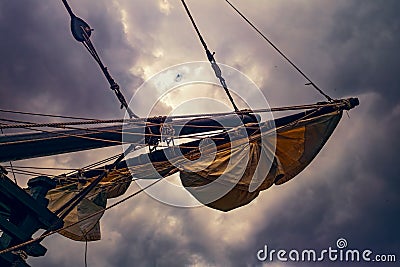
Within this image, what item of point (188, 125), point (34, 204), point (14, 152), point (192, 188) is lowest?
point (34, 204)

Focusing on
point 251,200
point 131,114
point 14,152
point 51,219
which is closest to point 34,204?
point 51,219

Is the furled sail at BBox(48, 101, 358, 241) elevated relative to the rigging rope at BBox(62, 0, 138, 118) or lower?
lower

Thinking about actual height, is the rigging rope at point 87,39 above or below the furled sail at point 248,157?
above

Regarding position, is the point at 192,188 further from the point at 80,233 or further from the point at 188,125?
the point at 80,233

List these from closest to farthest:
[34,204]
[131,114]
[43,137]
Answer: [34,204], [43,137], [131,114]

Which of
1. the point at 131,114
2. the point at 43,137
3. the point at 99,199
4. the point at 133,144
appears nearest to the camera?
the point at 43,137

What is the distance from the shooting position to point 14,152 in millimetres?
9422

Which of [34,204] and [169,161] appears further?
[169,161]

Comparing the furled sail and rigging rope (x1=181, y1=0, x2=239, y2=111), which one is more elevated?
rigging rope (x1=181, y1=0, x2=239, y2=111)

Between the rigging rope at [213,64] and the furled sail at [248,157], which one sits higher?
the rigging rope at [213,64]

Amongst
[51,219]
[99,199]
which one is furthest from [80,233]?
[51,219]

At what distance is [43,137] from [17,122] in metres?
0.71

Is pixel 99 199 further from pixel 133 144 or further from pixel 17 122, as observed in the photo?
pixel 17 122

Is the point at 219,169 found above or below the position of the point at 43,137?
above
